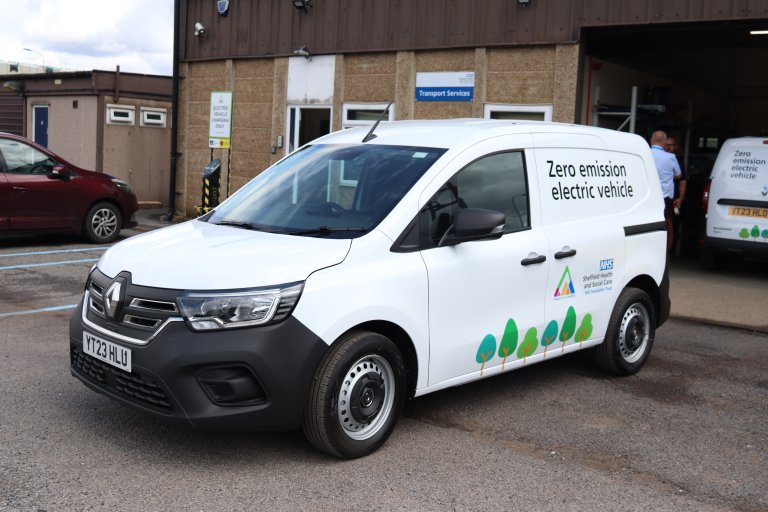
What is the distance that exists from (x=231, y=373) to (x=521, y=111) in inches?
381

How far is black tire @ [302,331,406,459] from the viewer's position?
179 inches

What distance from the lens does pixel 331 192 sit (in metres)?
5.47

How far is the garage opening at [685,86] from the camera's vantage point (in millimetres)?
13249

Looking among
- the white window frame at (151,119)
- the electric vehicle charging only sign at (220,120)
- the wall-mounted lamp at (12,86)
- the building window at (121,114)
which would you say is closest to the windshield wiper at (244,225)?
the electric vehicle charging only sign at (220,120)

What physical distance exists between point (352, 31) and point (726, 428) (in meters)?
11.0

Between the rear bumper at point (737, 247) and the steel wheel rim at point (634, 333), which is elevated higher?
the rear bumper at point (737, 247)

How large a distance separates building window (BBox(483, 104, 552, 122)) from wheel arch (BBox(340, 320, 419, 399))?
28.1ft

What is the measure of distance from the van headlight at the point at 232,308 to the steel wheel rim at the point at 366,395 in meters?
0.57

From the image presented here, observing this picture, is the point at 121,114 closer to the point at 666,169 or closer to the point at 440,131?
Answer: the point at 666,169

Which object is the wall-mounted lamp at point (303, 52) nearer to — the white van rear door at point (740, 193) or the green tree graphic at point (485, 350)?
the white van rear door at point (740, 193)

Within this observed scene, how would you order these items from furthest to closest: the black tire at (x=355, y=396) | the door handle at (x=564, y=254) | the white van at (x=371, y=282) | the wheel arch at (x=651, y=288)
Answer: the wheel arch at (x=651, y=288), the door handle at (x=564, y=254), the black tire at (x=355, y=396), the white van at (x=371, y=282)

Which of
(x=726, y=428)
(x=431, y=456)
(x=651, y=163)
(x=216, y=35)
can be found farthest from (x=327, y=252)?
(x=216, y=35)

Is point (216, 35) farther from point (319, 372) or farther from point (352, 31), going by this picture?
point (319, 372)

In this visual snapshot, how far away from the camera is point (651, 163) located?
7.03m
